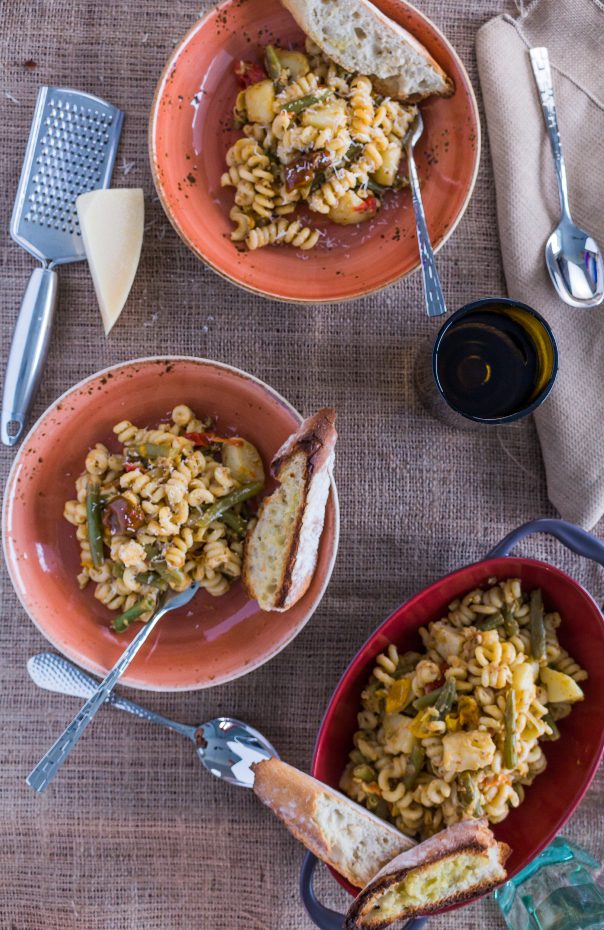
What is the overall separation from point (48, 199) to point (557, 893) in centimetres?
216

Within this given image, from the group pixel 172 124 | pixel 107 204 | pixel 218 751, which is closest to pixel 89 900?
pixel 218 751

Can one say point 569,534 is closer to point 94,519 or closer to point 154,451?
point 154,451

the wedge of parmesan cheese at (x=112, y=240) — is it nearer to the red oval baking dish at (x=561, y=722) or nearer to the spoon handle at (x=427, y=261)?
the spoon handle at (x=427, y=261)

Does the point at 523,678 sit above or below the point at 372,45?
below

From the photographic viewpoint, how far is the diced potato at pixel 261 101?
1781 mm

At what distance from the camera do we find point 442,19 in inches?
79.0

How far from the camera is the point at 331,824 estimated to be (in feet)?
5.35

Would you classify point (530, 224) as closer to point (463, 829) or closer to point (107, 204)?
point (107, 204)

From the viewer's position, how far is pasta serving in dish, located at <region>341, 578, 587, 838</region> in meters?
1.67

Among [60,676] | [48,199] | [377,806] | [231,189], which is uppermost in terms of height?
[231,189]

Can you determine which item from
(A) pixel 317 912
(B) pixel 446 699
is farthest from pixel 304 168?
(A) pixel 317 912

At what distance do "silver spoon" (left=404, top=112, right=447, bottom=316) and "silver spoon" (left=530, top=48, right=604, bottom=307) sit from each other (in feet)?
1.33

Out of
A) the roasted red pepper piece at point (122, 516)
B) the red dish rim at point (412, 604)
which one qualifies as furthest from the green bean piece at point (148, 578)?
the red dish rim at point (412, 604)

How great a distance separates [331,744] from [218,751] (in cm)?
33
